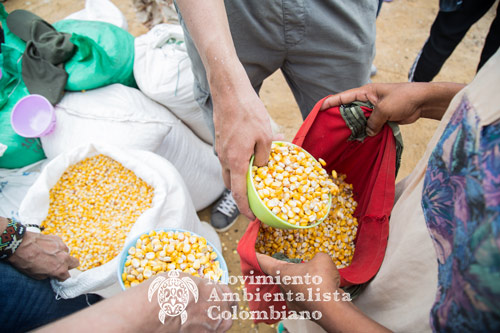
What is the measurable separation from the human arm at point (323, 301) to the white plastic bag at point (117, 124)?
1.17 meters

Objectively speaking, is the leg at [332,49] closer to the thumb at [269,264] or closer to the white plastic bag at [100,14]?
the thumb at [269,264]

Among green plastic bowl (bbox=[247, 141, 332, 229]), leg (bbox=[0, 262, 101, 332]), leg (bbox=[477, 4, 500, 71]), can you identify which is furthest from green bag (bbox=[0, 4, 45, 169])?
leg (bbox=[477, 4, 500, 71])

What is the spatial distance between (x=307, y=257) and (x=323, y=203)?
1.12 feet

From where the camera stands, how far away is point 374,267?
1.04 m

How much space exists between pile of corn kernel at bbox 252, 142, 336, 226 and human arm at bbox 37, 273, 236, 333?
0.37 m

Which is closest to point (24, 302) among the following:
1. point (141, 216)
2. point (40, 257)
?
point (40, 257)

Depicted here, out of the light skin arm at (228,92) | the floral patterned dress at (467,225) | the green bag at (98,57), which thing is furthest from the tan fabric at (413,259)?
the green bag at (98,57)

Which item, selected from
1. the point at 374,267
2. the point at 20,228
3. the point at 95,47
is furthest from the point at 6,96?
the point at 374,267

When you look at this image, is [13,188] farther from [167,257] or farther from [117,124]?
[167,257]

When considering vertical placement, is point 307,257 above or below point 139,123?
below

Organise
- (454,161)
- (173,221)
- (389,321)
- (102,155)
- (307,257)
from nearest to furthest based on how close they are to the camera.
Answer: (454,161) < (389,321) < (307,257) < (173,221) < (102,155)

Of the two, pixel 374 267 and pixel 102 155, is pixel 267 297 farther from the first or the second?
pixel 102 155

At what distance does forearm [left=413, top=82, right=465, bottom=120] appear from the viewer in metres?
1.05

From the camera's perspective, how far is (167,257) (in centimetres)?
117
